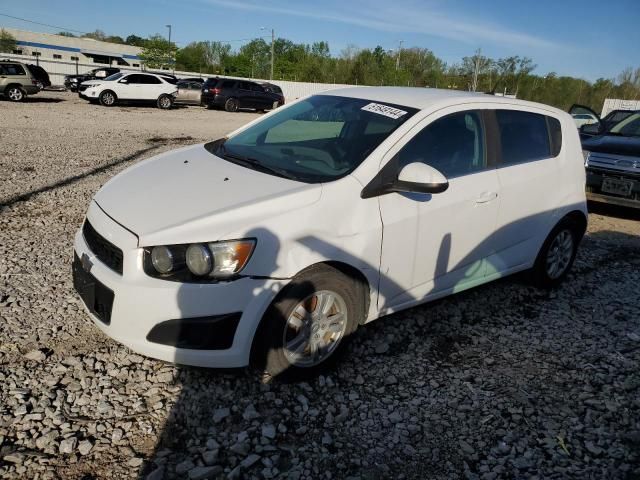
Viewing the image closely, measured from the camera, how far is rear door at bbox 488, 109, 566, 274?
3.88 m

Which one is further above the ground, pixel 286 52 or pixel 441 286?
pixel 286 52

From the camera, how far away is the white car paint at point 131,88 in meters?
21.6

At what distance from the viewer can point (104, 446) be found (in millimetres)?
2471

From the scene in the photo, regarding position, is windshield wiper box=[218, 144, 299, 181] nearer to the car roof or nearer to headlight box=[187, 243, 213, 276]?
headlight box=[187, 243, 213, 276]

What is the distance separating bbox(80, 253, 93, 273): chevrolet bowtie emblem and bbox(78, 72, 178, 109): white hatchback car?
69.8 feet

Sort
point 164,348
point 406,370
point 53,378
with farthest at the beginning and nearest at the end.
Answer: point 406,370 < point 53,378 < point 164,348

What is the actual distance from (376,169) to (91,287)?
1.75m

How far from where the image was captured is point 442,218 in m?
3.35

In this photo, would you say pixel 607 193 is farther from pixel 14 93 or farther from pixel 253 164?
pixel 14 93

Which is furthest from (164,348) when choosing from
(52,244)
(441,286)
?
(52,244)

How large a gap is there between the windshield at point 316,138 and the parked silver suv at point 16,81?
20.1 metres

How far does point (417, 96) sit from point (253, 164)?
133 cm

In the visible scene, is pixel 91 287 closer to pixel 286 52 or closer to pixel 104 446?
pixel 104 446

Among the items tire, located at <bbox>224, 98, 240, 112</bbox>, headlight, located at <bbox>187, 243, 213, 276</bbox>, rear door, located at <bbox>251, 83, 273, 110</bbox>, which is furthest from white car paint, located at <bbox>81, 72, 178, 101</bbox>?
headlight, located at <bbox>187, 243, 213, 276</bbox>
